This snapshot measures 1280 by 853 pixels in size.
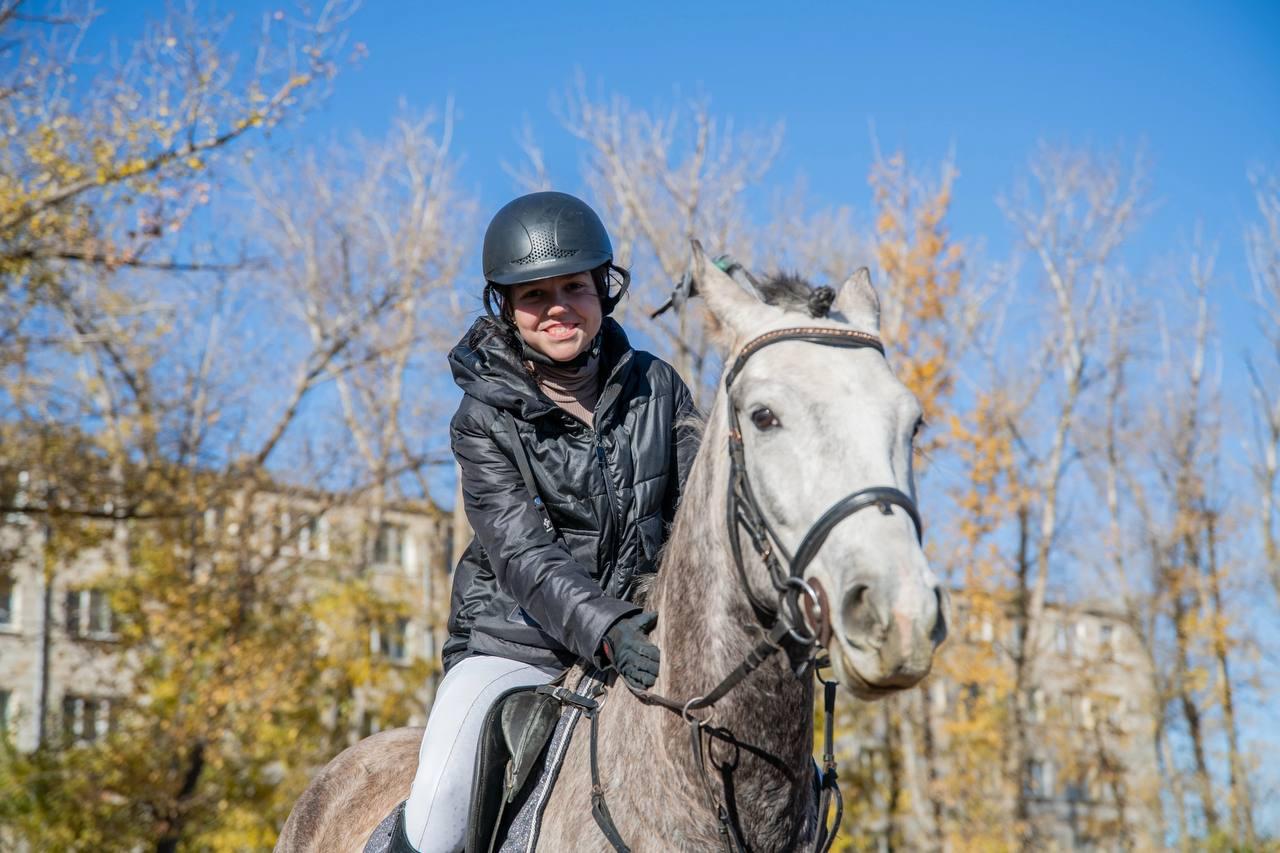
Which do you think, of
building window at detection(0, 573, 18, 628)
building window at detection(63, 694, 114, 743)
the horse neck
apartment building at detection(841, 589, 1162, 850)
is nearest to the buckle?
the horse neck

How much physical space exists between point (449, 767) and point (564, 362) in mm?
1442

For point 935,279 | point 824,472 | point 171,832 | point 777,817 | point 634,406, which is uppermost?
point 935,279

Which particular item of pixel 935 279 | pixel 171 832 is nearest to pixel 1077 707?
pixel 935 279

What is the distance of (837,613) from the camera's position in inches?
107

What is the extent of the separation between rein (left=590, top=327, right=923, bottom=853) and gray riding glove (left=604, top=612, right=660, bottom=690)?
46 millimetres

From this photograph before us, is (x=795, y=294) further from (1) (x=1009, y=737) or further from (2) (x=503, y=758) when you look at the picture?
(1) (x=1009, y=737)

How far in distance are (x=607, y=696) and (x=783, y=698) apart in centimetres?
68

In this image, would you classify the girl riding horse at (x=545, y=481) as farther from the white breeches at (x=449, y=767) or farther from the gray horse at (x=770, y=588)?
the gray horse at (x=770, y=588)

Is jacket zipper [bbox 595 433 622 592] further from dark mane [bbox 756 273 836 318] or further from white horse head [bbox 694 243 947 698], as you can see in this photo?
dark mane [bbox 756 273 836 318]

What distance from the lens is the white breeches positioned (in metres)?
3.79

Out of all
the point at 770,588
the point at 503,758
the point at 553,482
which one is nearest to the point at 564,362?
the point at 553,482

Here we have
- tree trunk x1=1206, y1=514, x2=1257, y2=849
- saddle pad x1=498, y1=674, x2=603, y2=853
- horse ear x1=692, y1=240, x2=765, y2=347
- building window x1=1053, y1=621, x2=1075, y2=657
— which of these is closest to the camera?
horse ear x1=692, y1=240, x2=765, y2=347

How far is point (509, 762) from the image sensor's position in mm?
3670

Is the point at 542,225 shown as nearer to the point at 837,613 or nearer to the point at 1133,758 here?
the point at 837,613
